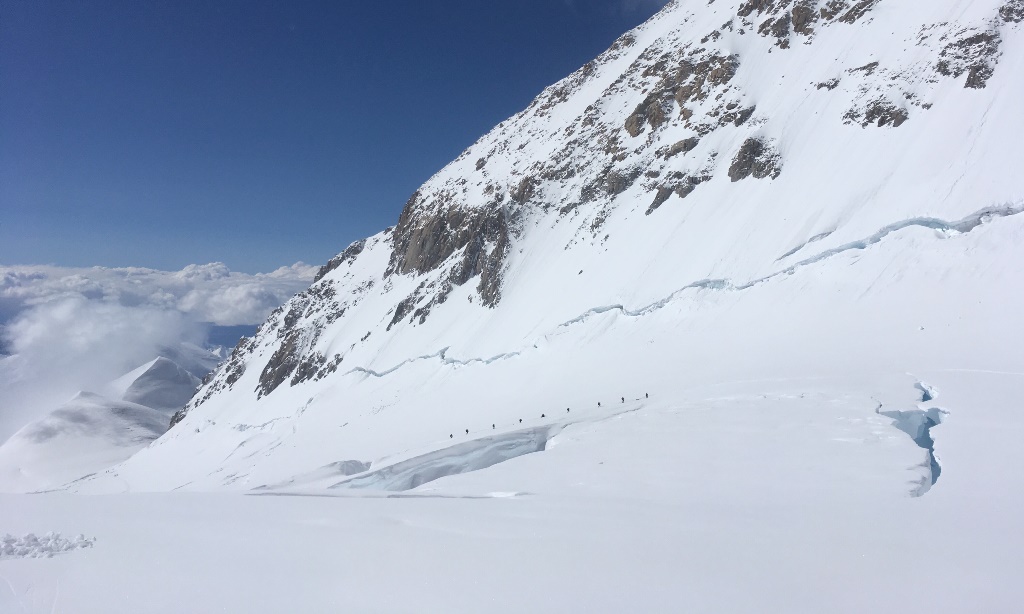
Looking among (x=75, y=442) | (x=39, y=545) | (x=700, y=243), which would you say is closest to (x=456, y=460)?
(x=39, y=545)

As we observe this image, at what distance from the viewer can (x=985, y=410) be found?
404 inches

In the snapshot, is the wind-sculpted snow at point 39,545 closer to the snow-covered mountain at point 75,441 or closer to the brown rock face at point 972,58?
the brown rock face at point 972,58

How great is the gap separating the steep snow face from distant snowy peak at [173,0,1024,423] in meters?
0.18

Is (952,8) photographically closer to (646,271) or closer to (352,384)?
(646,271)

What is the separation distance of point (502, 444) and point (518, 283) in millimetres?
25456

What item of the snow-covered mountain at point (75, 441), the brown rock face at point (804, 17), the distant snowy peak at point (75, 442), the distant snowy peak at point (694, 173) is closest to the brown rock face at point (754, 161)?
the distant snowy peak at point (694, 173)

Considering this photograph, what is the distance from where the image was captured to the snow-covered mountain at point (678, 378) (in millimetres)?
5129

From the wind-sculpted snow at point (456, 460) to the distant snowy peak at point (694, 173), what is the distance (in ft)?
46.3

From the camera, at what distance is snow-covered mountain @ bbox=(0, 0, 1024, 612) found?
513cm

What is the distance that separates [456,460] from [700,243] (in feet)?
63.9

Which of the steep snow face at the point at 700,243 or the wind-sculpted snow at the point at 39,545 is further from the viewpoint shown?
the steep snow face at the point at 700,243

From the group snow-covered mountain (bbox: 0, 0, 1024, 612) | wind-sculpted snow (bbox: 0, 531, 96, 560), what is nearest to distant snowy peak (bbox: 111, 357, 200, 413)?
snow-covered mountain (bbox: 0, 0, 1024, 612)

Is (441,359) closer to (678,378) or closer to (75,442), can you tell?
(678,378)

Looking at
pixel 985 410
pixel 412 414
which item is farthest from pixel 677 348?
pixel 412 414
